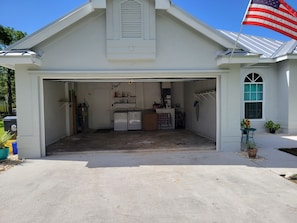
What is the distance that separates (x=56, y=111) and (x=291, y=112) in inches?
422

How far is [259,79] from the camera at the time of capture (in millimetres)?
11438

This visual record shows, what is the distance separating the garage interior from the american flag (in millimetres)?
3610

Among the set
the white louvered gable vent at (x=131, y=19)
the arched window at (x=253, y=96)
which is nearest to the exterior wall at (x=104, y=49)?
the white louvered gable vent at (x=131, y=19)

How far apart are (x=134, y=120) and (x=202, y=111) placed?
13.7ft

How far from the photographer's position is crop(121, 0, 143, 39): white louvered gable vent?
6.75m

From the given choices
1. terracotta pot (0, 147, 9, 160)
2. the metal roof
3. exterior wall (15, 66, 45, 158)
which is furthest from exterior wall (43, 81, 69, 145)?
the metal roof

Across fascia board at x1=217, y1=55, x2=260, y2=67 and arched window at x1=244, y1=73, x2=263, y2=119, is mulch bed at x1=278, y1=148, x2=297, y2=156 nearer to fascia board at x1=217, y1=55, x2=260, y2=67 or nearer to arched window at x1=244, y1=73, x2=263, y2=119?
fascia board at x1=217, y1=55, x2=260, y2=67

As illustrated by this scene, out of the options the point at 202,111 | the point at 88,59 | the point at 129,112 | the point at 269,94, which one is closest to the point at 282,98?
the point at 269,94

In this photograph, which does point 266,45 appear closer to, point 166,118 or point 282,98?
point 282,98

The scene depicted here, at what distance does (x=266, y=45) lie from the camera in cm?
1280

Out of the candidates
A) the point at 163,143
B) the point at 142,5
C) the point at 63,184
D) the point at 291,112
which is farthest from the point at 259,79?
the point at 63,184

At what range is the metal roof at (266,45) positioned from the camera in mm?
10788

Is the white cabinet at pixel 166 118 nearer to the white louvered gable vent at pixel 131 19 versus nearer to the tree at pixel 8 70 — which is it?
the white louvered gable vent at pixel 131 19

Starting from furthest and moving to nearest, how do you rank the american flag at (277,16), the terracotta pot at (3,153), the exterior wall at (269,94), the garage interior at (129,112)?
1. the exterior wall at (269,94)
2. the garage interior at (129,112)
3. the terracotta pot at (3,153)
4. the american flag at (277,16)
